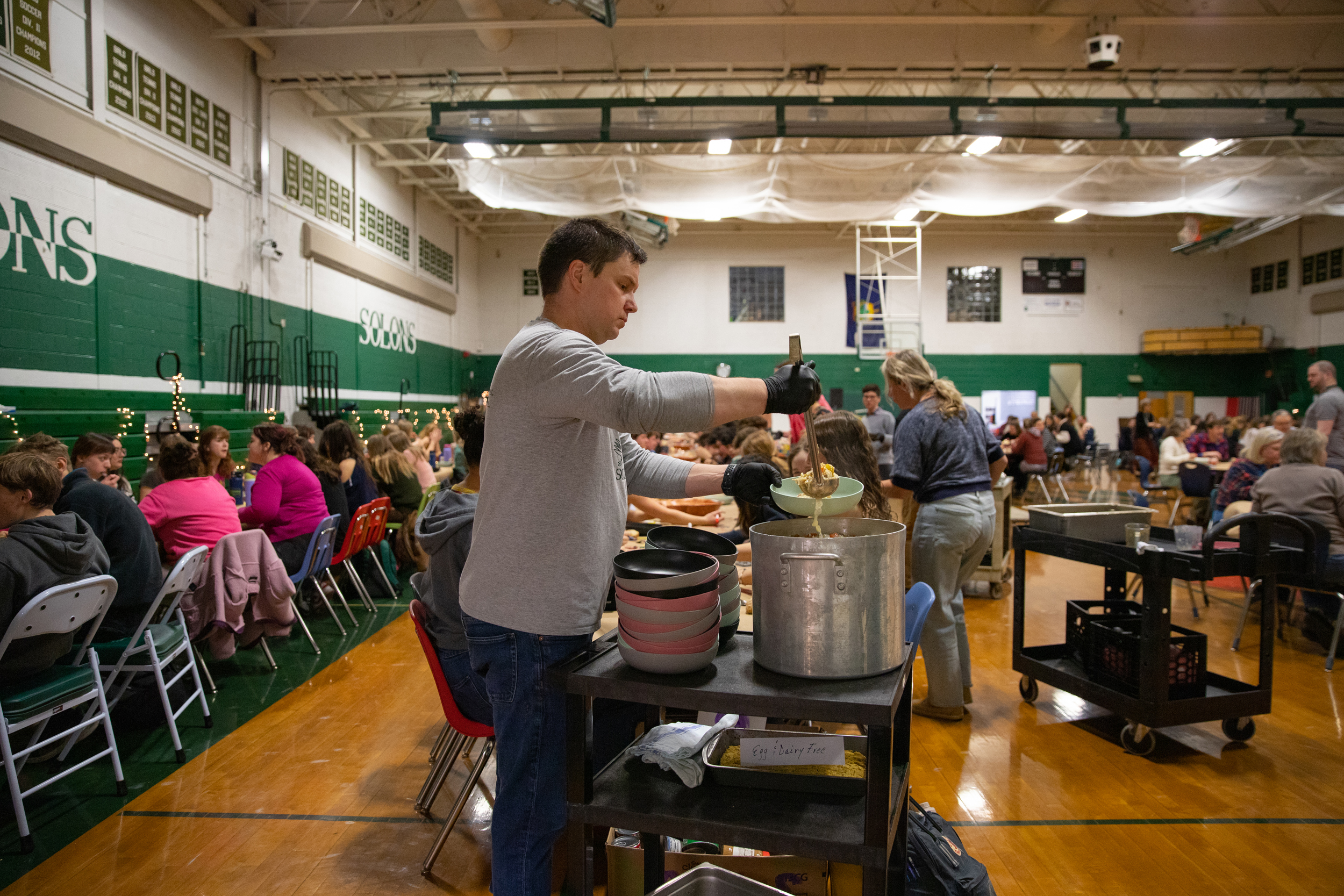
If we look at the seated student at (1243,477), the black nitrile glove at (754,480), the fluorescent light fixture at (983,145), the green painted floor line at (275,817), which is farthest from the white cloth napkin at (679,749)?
the fluorescent light fixture at (983,145)

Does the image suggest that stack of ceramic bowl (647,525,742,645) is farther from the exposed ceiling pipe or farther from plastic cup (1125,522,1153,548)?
the exposed ceiling pipe

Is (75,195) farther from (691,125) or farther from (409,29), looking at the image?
(691,125)

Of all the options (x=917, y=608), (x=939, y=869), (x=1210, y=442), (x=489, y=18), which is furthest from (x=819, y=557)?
(x=1210, y=442)

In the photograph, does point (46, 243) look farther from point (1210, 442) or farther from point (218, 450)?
point (1210, 442)

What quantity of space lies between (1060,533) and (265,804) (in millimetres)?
3579

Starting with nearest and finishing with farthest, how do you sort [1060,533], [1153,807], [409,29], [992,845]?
[992,845] < [1153,807] < [1060,533] < [409,29]

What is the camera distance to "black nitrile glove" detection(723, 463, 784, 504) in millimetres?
1604

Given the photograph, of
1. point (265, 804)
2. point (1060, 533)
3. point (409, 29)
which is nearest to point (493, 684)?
point (265, 804)

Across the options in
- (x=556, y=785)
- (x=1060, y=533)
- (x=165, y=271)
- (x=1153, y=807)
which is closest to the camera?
(x=556, y=785)

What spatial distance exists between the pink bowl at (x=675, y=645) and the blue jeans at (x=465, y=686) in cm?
124

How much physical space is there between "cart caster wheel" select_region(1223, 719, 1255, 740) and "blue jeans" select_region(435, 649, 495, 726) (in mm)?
3262

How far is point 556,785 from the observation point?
1562mm

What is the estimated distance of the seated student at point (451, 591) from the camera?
97.7 inches

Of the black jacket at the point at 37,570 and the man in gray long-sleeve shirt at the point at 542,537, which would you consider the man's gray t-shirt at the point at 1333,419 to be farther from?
the black jacket at the point at 37,570
